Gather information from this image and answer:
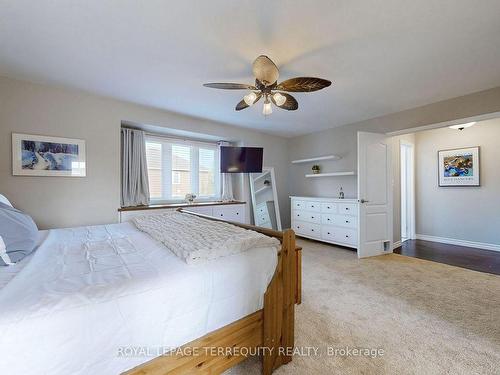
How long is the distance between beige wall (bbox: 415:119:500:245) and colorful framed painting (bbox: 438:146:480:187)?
0.30ft

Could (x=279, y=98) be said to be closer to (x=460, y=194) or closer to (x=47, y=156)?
(x=47, y=156)

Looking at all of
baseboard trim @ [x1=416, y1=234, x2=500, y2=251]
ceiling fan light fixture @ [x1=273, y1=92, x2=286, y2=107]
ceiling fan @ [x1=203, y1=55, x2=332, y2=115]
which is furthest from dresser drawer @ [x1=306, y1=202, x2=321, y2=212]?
ceiling fan light fixture @ [x1=273, y1=92, x2=286, y2=107]

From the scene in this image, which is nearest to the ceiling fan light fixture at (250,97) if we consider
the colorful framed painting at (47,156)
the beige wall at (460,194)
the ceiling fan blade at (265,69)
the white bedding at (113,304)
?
the ceiling fan blade at (265,69)

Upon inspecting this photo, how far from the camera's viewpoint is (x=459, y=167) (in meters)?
4.41

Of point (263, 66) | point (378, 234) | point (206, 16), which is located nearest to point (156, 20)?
point (206, 16)

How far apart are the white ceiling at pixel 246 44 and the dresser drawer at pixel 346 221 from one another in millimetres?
2071

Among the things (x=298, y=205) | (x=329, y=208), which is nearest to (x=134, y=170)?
(x=298, y=205)

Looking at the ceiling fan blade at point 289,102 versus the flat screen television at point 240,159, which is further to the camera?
the flat screen television at point 240,159

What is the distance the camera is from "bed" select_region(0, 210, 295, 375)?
815 millimetres

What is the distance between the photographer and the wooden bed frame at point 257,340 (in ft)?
3.66

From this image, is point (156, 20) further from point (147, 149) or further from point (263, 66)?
point (147, 149)

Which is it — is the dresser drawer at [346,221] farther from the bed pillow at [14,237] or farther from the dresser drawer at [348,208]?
the bed pillow at [14,237]

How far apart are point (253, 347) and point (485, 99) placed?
410 centimetres

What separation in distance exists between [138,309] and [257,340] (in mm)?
839
